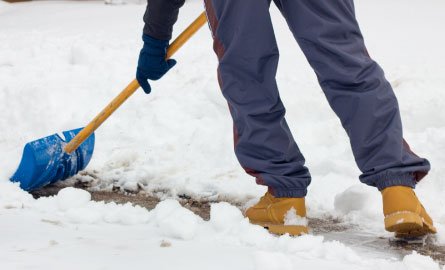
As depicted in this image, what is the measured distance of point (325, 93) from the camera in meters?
2.06

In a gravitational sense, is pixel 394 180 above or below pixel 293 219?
above

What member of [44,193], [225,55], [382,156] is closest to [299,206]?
[382,156]

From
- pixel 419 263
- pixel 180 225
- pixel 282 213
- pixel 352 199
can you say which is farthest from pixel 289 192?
pixel 419 263

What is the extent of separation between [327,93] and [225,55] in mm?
339

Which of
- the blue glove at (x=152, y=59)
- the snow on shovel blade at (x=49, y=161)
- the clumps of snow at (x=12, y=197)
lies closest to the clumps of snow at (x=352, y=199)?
the blue glove at (x=152, y=59)

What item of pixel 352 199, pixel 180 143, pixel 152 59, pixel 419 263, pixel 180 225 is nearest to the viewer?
pixel 419 263

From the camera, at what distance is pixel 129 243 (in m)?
1.75

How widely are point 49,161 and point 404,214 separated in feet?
5.14

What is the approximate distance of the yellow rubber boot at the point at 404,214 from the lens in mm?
1904

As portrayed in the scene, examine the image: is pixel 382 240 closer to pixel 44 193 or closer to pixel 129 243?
pixel 129 243

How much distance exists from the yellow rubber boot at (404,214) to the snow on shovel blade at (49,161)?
147 centimetres

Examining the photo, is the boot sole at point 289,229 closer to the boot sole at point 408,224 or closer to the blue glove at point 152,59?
the boot sole at point 408,224

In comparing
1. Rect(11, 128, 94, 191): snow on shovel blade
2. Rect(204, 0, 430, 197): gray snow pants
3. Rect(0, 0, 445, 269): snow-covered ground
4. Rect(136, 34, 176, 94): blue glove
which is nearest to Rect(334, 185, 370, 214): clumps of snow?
Rect(0, 0, 445, 269): snow-covered ground

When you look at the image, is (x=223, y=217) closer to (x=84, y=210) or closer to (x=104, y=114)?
(x=84, y=210)
